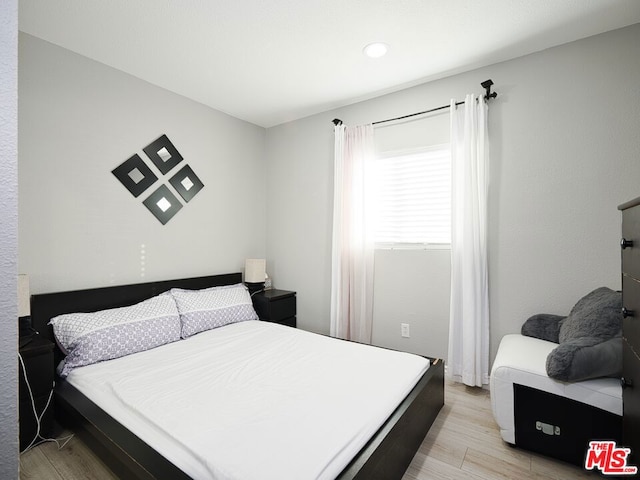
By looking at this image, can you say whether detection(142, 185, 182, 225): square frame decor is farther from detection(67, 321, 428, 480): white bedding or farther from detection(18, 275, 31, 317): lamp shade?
detection(67, 321, 428, 480): white bedding

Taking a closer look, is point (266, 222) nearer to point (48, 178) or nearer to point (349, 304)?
point (349, 304)

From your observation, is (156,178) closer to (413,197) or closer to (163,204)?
(163,204)

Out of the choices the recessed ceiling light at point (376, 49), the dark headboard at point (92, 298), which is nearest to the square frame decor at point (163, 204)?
the dark headboard at point (92, 298)

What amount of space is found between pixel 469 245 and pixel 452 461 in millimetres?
1550

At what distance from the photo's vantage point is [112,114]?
104 inches

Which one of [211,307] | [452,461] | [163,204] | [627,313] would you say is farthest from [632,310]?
[163,204]

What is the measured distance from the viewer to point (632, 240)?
130 cm

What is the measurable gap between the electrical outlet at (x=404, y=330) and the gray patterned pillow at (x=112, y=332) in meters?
2.02

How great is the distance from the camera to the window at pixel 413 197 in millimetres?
2840

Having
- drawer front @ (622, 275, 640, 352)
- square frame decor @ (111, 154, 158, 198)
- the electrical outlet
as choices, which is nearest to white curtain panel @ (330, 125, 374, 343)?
the electrical outlet

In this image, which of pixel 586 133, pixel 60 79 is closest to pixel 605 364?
pixel 586 133

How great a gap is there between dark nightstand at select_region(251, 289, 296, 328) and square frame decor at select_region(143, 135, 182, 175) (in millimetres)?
1618

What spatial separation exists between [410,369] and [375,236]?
1.45 metres

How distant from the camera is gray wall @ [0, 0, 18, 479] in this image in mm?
595
